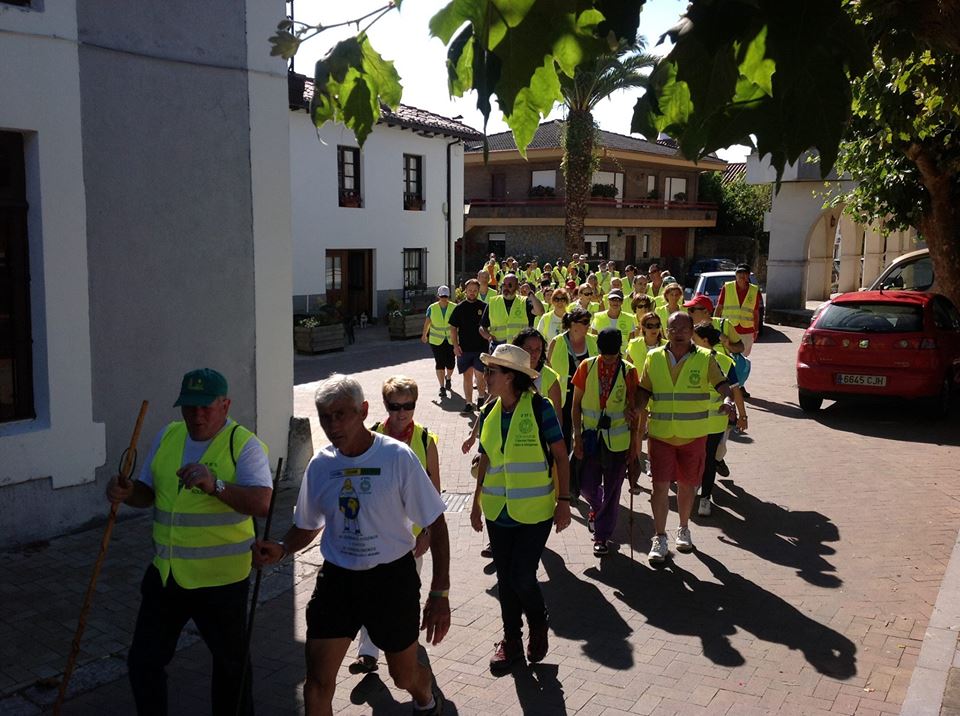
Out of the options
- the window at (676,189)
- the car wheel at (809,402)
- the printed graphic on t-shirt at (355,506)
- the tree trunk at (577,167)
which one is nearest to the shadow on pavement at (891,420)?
the car wheel at (809,402)

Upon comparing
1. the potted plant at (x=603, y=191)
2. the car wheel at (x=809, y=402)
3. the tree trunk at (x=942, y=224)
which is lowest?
the car wheel at (x=809, y=402)

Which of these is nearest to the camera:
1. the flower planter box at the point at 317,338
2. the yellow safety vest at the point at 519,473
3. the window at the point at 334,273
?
the yellow safety vest at the point at 519,473

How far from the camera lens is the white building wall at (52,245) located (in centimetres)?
660

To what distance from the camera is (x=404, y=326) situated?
882 inches

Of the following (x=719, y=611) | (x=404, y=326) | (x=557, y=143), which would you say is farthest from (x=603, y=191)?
(x=719, y=611)

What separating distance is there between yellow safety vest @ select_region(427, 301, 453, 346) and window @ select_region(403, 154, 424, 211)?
13629mm

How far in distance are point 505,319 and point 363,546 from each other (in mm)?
7881

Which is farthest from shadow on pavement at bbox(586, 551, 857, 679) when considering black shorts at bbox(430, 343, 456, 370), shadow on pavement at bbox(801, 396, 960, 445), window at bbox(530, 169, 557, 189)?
window at bbox(530, 169, 557, 189)

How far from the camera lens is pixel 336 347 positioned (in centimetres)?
2005

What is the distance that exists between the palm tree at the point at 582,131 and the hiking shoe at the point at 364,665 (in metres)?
25.5

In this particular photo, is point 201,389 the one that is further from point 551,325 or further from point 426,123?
point 426,123

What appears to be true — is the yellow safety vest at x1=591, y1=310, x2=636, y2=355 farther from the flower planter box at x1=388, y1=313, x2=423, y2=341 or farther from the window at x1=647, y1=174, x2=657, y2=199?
the window at x1=647, y1=174, x2=657, y2=199

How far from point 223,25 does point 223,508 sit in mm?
5323

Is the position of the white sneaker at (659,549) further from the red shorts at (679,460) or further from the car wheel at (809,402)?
the car wheel at (809,402)
